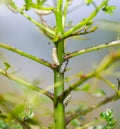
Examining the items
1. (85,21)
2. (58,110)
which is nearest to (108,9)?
(85,21)

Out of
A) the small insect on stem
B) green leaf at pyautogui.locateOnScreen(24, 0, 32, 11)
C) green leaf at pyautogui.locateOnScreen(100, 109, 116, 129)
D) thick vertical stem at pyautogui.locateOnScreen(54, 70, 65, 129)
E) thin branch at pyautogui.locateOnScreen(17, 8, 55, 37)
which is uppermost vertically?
green leaf at pyautogui.locateOnScreen(24, 0, 32, 11)

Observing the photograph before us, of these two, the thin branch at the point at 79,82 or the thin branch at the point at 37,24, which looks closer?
the thin branch at the point at 79,82

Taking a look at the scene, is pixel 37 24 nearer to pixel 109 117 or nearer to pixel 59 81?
pixel 59 81

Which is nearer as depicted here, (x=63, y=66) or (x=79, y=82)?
(x=79, y=82)

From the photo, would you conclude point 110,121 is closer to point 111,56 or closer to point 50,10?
point 50,10

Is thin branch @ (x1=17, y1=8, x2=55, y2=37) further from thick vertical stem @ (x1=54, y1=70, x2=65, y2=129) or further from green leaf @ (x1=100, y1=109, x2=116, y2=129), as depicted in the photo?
green leaf @ (x1=100, y1=109, x2=116, y2=129)

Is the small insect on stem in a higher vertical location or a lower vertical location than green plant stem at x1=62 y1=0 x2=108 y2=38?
lower

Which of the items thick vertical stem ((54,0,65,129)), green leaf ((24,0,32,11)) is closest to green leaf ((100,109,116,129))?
thick vertical stem ((54,0,65,129))

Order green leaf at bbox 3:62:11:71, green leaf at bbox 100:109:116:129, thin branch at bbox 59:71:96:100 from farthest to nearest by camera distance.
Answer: green leaf at bbox 100:109:116:129
green leaf at bbox 3:62:11:71
thin branch at bbox 59:71:96:100

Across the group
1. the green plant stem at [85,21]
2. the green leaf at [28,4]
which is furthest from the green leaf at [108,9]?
the green leaf at [28,4]

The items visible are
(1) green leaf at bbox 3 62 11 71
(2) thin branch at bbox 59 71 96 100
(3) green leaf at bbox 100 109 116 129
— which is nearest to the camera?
(2) thin branch at bbox 59 71 96 100

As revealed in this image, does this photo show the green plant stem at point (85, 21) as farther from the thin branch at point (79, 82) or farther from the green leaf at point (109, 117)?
the green leaf at point (109, 117)
